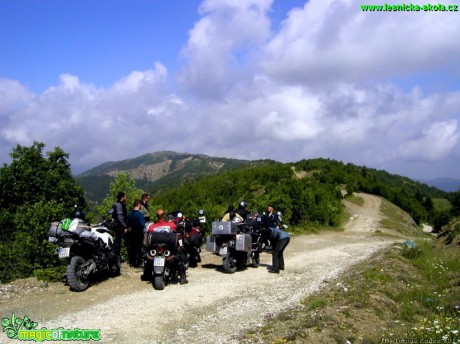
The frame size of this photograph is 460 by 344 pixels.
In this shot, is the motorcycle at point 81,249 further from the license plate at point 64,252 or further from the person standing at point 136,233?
the person standing at point 136,233

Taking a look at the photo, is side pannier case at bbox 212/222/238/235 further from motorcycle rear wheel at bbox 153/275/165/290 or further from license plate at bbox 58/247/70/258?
license plate at bbox 58/247/70/258

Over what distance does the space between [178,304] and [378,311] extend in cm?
397

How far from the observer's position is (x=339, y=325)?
6.46m

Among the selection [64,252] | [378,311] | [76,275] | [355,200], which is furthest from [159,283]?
[355,200]

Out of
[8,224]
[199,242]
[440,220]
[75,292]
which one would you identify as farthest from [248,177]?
[75,292]

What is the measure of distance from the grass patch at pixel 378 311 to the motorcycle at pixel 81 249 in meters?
4.40

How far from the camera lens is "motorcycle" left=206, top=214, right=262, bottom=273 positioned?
11.1 meters

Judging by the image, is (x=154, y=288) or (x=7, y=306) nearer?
(x=7, y=306)

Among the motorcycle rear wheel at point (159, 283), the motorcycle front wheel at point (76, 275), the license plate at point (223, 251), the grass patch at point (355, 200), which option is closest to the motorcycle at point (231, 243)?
the license plate at point (223, 251)

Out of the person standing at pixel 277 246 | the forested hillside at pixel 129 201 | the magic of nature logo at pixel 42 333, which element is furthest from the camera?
the person standing at pixel 277 246

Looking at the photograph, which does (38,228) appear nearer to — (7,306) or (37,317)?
(7,306)

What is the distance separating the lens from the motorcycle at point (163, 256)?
9008 millimetres

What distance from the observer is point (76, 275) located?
8.51m

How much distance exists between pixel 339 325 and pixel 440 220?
39.4 metres
